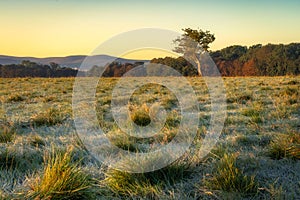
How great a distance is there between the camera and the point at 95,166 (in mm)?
3211

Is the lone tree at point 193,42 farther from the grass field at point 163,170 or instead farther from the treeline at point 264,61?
the grass field at point 163,170

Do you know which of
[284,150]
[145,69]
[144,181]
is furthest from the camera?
[145,69]

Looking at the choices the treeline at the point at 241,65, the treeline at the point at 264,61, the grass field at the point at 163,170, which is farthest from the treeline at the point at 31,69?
the grass field at the point at 163,170

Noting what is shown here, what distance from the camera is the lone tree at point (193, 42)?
37656 mm

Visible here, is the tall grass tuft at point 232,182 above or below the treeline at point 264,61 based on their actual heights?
below

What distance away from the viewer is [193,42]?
40.0m

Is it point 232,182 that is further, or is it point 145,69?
point 145,69

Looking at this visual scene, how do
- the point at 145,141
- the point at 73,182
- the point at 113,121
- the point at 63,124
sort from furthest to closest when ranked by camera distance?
the point at 113,121
the point at 63,124
the point at 145,141
the point at 73,182

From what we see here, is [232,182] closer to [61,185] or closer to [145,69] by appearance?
[61,185]

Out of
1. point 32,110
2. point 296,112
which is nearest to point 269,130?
point 296,112

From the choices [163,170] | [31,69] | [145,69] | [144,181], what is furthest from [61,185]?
[31,69]

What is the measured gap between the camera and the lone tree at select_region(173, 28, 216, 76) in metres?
37.7

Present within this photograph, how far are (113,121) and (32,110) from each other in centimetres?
246

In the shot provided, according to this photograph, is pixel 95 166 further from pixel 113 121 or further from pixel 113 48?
pixel 113 121
